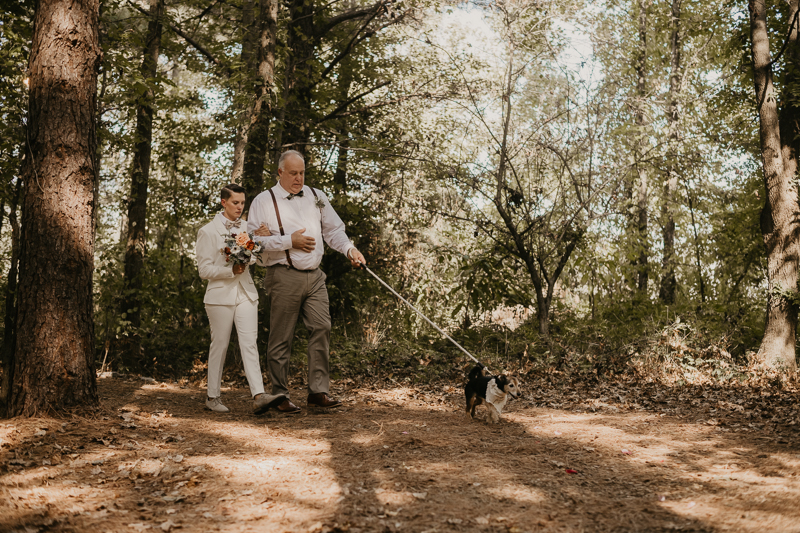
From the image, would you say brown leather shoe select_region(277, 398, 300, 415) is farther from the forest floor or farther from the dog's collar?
the dog's collar

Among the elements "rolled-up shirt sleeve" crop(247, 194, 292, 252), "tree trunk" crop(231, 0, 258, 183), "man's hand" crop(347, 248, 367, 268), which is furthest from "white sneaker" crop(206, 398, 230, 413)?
"tree trunk" crop(231, 0, 258, 183)

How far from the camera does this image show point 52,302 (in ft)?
15.1

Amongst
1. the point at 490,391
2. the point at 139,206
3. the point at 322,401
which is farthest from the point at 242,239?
the point at 139,206

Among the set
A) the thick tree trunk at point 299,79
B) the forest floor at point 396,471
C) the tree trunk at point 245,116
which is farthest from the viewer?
the thick tree trunk at point 299,79

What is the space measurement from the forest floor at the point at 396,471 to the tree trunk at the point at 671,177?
521cm

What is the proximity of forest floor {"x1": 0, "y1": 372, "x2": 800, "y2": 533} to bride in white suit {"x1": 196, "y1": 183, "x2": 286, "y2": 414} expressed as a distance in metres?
0.38

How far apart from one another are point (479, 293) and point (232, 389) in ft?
15.8

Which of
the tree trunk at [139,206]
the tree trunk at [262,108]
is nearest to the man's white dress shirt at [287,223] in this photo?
the tree trunk at [262,108]

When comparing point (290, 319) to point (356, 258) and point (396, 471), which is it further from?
point (396, 471)

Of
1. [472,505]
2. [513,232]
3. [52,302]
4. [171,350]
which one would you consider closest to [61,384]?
[52,302]

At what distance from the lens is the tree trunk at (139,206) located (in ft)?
31.5

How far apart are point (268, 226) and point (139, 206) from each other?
5487 mm

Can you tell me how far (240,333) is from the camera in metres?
5.62

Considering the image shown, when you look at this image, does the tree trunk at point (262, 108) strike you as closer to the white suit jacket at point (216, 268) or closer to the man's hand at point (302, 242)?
the white suit jacket at point (216, 268)
